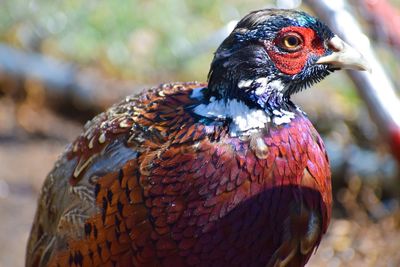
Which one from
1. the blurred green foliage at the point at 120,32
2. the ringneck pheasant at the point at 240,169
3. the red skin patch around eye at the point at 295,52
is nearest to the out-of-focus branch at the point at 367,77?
the ringneck pheasant at the point at 240,169

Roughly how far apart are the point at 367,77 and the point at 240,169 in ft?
5.35

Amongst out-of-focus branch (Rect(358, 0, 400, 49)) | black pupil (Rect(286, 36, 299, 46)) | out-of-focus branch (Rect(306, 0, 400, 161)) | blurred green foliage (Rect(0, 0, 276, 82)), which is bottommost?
black pupil (Rect(286, 36, 299, 46))

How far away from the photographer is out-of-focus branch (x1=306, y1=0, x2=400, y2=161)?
14.5 ft

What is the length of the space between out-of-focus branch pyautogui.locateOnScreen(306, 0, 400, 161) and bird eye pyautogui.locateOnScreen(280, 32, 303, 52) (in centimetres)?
140

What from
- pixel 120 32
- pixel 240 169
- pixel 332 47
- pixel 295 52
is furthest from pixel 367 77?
pixel 120 32

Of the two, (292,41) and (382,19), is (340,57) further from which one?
(382,19)

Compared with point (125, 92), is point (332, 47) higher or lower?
lower

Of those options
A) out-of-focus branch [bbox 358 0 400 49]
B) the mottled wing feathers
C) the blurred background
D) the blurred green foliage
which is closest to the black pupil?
the mottled wing feathers

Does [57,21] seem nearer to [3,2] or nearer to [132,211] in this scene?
[3,2]

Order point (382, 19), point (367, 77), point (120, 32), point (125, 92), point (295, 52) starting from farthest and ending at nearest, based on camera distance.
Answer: point (120, 32) < point (125, 92) < point (382, 19) < point (367, 77) < point (295, 52)

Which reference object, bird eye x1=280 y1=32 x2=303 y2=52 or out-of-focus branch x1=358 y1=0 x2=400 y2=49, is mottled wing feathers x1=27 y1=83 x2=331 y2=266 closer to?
bird eye x1=280 y1=32 x2=303 y2=52

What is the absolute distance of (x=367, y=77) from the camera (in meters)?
4.48

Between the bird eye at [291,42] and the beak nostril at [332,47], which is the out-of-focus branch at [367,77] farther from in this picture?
the bird eye at [291,42]

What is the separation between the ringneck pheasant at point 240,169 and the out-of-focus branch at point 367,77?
1.23 m
